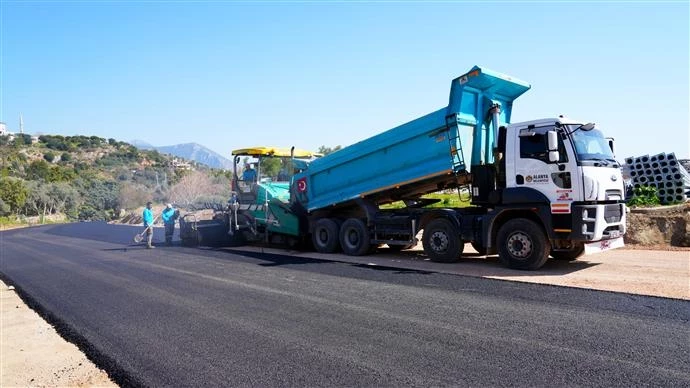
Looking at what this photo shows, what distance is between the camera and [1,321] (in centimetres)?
663

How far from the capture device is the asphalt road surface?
391 cm

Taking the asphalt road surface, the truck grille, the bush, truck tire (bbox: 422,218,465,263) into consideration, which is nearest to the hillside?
truck tire (bbox: 422,218,465,263)

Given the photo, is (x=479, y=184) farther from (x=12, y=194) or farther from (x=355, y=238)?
(x=12, y=194)

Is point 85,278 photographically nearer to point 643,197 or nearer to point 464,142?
point 464,142

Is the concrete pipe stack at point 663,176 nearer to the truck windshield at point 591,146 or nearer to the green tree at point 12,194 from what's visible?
the truck windshield at point 591,146

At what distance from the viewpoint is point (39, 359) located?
4977 mm

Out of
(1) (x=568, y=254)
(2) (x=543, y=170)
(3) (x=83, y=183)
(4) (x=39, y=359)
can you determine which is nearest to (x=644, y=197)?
(1) (x=568, y=254)

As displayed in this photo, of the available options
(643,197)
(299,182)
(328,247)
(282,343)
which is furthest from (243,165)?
(643,197)

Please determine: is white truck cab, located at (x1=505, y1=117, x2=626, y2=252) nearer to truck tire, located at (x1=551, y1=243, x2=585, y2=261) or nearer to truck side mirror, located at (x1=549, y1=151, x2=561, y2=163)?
Answer: truck side mirror, located at (x1=549, y1=151, x2=561, y2=163)

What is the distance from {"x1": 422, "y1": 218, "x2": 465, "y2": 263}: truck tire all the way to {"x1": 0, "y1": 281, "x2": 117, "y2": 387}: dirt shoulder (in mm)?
6347

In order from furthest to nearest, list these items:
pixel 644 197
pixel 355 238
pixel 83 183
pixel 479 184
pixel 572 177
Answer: pixel 83 183 < pixel 644 197 < pixel 355 238 < pixel 479 184 < pixel 572 177

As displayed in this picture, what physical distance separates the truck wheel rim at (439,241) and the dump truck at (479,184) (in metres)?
0.02

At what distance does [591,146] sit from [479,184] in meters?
1.98

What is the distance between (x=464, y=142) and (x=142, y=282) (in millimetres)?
6200
